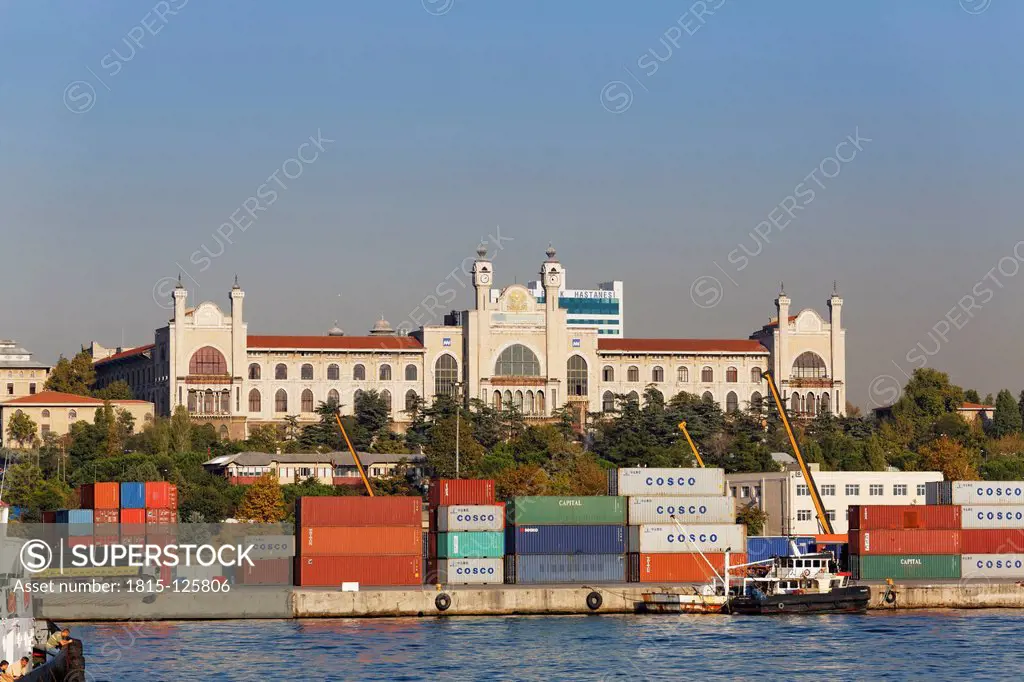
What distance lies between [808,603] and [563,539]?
1311cm

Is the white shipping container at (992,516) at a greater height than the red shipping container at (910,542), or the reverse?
the white shipping container at (992,516)

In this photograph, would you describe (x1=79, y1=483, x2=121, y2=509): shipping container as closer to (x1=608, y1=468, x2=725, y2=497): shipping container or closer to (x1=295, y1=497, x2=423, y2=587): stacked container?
(x1=295, y1=497, x2=423, y2=587): stacked container

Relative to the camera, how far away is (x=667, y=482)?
107 metres

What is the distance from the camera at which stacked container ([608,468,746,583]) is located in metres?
106

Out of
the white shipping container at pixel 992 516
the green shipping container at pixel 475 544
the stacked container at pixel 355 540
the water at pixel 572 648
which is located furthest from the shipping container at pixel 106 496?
the white shipping container at pixel 992 516

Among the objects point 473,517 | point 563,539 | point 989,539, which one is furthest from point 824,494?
point 473,517

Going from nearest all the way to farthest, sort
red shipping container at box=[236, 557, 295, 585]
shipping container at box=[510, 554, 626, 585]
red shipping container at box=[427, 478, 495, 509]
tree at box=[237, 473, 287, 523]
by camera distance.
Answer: shipping container at box=[510, 554, 626, 585], red shipping container at box=[427, 478, 495, 509], red shipping container at box=[236, 557, 295, 585], tree at box=[237, 473, 287, 523]

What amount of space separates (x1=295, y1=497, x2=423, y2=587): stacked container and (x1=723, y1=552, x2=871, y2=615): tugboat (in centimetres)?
1728

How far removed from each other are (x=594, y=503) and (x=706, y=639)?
45.5 feet

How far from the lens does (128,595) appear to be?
4045 inches

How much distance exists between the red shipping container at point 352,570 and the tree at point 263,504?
146 feet

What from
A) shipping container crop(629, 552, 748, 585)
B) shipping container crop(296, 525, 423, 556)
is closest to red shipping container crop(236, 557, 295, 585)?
shipping container crop(296, 525, 423, 556)

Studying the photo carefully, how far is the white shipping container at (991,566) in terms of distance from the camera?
10831 cm

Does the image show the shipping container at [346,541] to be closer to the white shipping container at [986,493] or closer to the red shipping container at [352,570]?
the red shipping container at [352,570]
